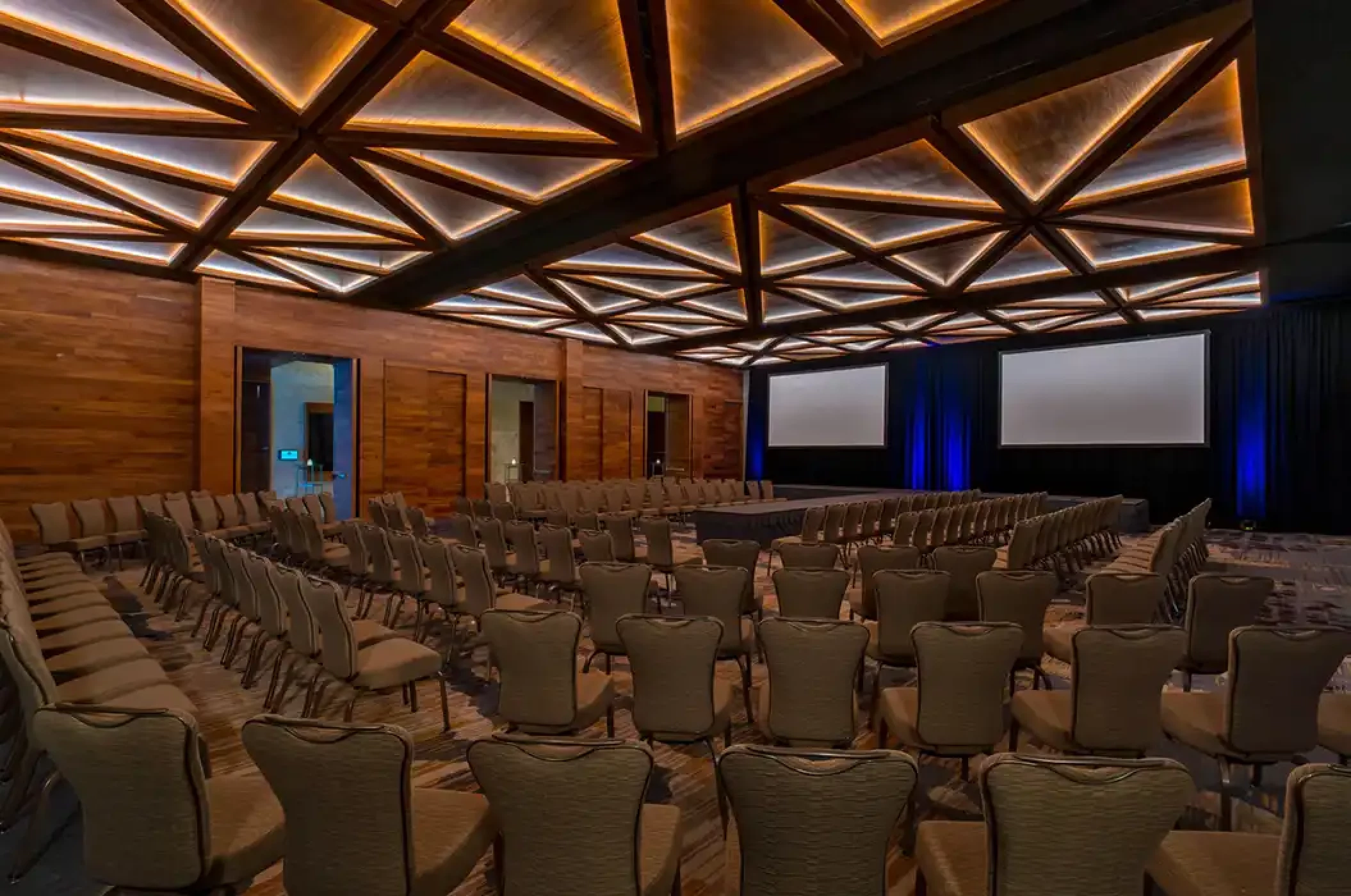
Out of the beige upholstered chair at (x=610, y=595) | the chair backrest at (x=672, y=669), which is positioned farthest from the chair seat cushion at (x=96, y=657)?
the chair backrest at (x=672, y=669)

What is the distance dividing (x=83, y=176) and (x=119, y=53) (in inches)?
122

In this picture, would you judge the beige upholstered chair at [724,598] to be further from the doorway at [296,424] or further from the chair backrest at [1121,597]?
the doorway at [296,424]

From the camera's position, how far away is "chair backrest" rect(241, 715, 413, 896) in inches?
73.1

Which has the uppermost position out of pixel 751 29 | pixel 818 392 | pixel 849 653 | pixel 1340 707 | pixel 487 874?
pixel 751 29

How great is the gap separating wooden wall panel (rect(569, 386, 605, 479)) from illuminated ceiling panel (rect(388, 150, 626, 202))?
947cm

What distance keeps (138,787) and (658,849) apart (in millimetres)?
1480

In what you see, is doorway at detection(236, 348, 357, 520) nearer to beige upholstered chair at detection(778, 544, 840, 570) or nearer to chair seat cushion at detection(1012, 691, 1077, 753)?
beige upholstered chair at detection(778, 544, 840, 570)

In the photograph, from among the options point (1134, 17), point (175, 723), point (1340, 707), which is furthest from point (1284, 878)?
point (1134, 17)

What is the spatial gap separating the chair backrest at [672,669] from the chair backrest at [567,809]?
1.19 m

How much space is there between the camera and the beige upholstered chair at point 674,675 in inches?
121

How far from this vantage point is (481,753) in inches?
70.9

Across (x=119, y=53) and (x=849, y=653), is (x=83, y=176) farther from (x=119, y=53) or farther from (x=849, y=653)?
(x=849, y=653)

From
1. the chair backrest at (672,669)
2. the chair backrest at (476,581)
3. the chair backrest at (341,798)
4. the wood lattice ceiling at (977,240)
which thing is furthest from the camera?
the wood lattice ceiling at (977,240)

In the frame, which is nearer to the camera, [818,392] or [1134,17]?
[1134,17]
